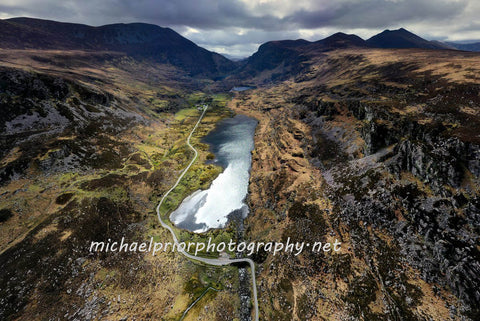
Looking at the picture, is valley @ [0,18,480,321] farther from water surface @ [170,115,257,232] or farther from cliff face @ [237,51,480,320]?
water surface @ [170,115,257,232]

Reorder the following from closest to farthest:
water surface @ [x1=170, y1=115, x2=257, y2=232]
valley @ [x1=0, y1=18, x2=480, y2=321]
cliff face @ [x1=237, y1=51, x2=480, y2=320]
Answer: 1. cliff face @ [x1=237, y1=51, x2=480, y2=320]
2. valley @ [x1=0, y1=18, x2=480, y2=321]
3. water surface @ [x1=170, y1=115, x2=257, y2=232]

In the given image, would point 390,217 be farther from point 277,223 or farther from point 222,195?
point 222,195

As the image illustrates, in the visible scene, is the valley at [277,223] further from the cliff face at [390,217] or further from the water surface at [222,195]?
the water surface at [222,195]

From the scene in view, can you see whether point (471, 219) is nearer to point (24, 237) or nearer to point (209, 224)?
point (209, 224)

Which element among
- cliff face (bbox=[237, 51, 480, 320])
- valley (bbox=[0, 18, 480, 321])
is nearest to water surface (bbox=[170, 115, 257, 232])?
valley (bbox=[0, 18, 480, 321])

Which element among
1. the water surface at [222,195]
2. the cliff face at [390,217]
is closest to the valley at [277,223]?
the cliff face at [390,217]

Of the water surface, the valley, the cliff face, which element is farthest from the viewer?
the water surface

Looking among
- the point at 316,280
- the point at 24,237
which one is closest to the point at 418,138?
the point at 316,280

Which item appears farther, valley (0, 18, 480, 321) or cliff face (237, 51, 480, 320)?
valley (0, 18, 480, 321)

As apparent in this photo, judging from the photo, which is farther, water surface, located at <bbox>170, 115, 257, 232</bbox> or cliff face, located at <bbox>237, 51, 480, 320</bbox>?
water surface, located at <bbox>170, 115, 257, 232</bbox>
